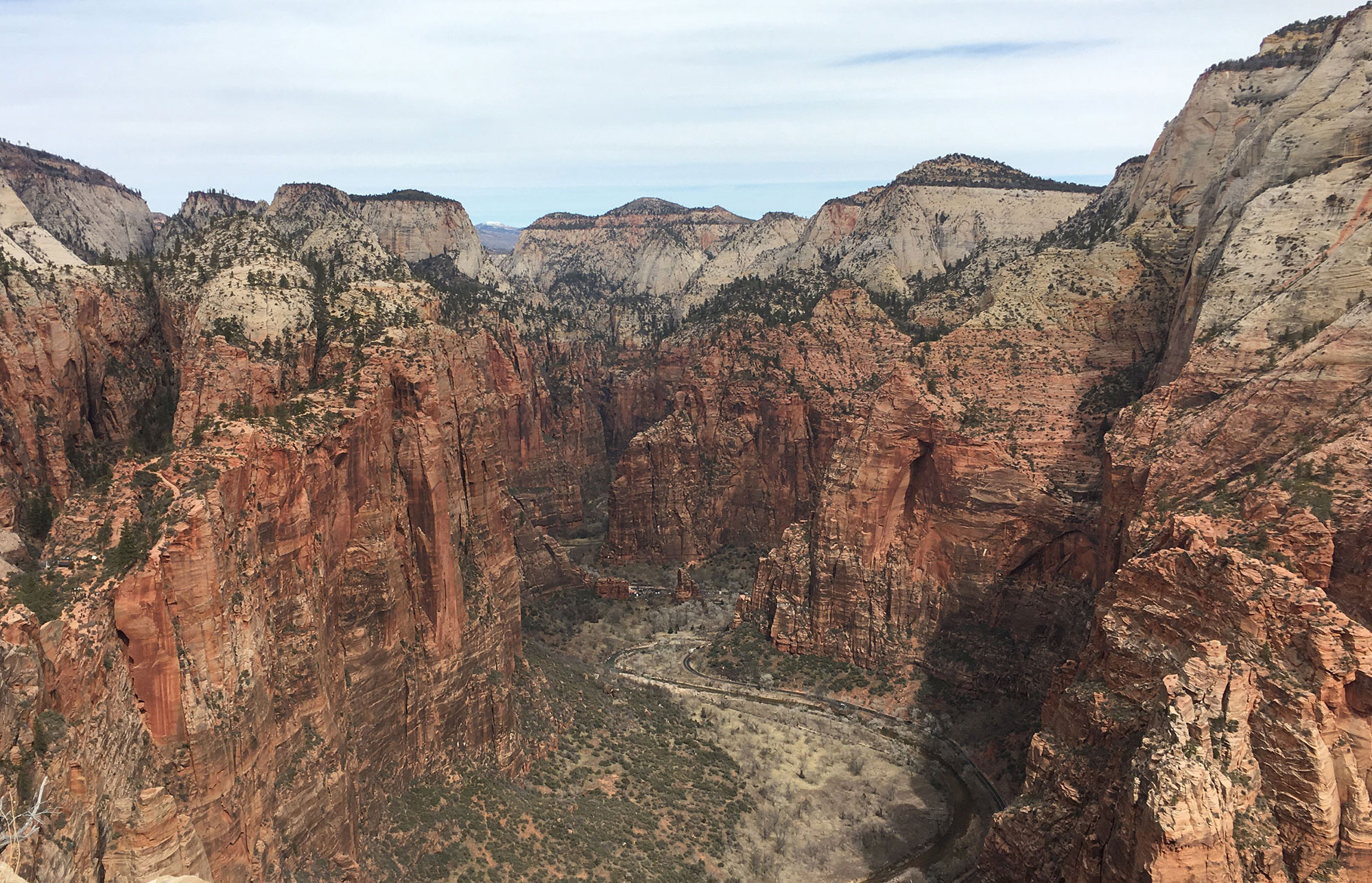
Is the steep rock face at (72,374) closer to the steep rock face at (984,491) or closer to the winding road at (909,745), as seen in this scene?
the winding road at (909,745)

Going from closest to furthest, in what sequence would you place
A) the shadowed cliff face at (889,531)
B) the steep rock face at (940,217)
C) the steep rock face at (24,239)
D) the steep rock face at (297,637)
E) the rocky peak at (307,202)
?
the steep rock face at (297,637) < the shadowed cliff face at (889,531) < the steep rock face at (24,239) < the rocky peak at (307,202) < the steep rock face at (940,217)

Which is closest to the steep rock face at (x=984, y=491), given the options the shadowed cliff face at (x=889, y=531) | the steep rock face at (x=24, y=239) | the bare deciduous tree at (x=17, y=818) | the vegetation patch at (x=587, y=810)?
the shadowed cliff face at (x=889, y=531)

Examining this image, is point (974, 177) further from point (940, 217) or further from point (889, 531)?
point (889, 531)

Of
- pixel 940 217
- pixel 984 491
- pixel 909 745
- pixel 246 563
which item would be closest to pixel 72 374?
pixel 246 563

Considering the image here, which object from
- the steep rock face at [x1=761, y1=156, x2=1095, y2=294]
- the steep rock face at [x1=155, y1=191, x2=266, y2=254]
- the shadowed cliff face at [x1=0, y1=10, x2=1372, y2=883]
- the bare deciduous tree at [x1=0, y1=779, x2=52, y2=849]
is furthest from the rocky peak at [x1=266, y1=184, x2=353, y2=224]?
the bare deciduous tree at [x1=0, y1=779, x2=52, y2=849]

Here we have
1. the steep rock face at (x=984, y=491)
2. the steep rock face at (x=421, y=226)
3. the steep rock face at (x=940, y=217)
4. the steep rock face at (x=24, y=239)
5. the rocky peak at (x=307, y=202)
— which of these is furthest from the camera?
the steep rock face at (x=421, y=226)
